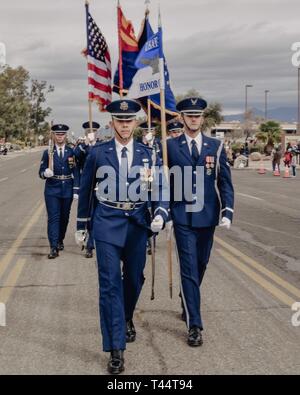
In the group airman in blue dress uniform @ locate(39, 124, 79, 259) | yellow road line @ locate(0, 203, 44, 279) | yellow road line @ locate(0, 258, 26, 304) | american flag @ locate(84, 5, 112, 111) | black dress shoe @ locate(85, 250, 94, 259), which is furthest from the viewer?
american flag @ locate(84, 5, 112, 111)

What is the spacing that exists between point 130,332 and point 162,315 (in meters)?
0.82

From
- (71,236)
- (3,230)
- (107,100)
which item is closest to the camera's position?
(107,100)

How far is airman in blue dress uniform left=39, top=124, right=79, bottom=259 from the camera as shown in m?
10.2

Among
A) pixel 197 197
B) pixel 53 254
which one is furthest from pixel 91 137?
pixel 197 197

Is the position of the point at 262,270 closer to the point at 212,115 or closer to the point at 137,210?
the point at 137,210

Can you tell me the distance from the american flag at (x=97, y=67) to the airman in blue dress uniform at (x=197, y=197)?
506 centimetres

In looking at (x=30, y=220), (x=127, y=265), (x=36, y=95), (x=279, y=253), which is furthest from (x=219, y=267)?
(x=36, y=95)

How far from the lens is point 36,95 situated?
5108 inches

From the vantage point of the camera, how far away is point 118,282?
5176mm

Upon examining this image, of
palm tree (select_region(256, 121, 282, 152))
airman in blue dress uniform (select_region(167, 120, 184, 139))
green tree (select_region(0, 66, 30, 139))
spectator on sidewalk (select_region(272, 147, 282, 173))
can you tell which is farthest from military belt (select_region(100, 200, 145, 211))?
green tree (select_region(0, 66, 30, 139))

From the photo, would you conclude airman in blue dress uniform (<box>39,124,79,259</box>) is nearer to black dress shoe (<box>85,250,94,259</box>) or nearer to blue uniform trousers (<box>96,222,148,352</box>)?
black dress shoe (<box>85,250,94,259</box>)

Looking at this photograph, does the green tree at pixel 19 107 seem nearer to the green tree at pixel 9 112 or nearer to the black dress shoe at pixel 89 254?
the green tree at pixel 9 112

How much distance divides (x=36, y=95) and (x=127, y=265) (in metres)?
128

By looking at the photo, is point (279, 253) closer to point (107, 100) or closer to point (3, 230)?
point (107, 100)
